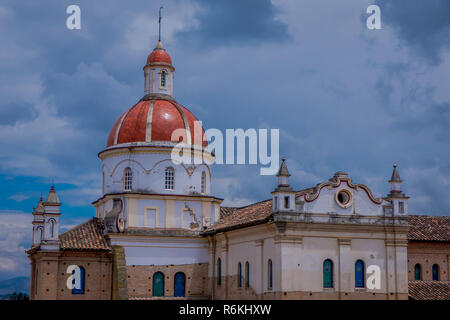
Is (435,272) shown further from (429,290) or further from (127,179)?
(127,179)

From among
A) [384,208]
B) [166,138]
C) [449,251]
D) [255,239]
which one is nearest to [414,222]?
[449,251]

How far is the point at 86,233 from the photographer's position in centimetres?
4744

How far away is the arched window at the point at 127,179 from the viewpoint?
48625 mm

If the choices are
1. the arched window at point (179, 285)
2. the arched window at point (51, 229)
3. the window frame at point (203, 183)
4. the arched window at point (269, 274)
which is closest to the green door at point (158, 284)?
the arched window at point (179, 285)

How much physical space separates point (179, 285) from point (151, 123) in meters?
10.0

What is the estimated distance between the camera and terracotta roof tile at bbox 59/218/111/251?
4591 centimetres

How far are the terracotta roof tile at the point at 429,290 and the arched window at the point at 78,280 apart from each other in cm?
1870

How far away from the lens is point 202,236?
4803 cm

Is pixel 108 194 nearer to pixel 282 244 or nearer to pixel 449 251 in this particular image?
pixel 282 244

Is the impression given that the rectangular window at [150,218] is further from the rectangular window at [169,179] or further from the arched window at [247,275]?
the arched window at [247,275]

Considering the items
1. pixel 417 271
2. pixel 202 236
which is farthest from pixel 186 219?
pixel 417 271

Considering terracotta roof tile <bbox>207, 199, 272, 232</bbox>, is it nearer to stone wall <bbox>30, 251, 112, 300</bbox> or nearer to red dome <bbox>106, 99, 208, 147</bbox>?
red dome <bbox>106, 99, 208, 147</bbox>

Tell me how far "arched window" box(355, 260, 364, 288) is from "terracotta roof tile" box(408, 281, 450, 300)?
145 inches
